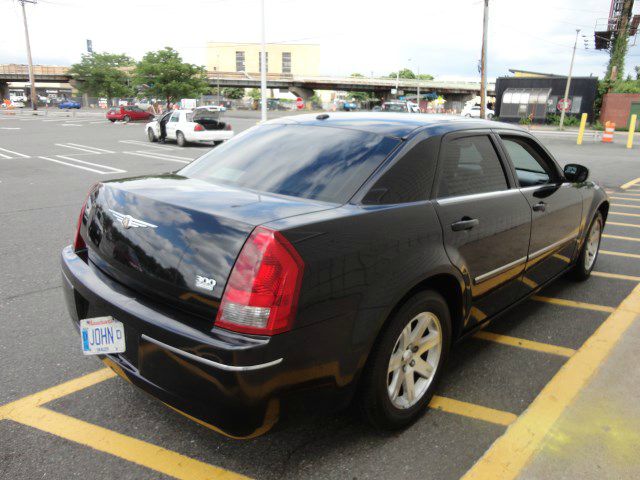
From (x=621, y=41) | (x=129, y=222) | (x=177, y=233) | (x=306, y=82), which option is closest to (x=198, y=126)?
(x=129, y=222)

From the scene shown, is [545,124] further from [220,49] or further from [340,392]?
[220,49]

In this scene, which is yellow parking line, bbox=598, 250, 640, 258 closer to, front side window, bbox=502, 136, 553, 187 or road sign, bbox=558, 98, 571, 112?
front side window, bbox=502, 136, 553, 187

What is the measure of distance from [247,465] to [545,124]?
1963 inches

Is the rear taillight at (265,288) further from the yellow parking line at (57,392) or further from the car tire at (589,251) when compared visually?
the car tire at (589,251)

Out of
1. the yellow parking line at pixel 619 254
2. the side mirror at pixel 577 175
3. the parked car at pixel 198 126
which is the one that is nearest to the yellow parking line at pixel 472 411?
the side mirror at pixel 577 175

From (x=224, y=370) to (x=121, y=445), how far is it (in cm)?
95

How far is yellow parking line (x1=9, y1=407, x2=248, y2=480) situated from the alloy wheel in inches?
33.6

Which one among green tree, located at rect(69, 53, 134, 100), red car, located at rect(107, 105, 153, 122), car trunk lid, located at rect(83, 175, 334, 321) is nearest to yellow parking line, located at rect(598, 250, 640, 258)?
car trunk lid, located at rect(83, 175, 334, 321)

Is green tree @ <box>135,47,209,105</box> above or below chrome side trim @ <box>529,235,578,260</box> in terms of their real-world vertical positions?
above

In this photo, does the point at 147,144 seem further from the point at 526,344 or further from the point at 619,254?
the point at 526,344

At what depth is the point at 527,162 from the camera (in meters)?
4.21

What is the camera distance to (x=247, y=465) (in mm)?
2381

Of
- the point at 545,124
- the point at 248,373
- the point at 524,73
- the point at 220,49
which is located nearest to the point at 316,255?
the point at 248,373

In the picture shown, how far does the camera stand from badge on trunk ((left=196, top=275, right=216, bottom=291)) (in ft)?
6.88
